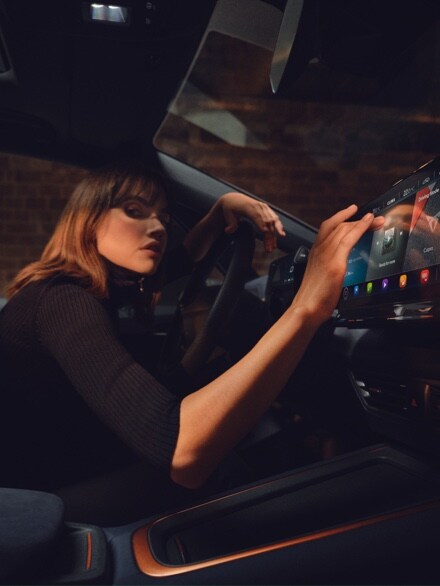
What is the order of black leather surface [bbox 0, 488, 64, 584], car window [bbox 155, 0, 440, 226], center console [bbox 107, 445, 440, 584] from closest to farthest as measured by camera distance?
black leather surface [bbox 0, 488, 64, 584] < center console [bbox 107, 445, 440, 584] < car window [bbox 155, 0, 440, 226]

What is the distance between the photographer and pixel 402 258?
0.83 m

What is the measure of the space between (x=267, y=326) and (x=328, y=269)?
653 mm

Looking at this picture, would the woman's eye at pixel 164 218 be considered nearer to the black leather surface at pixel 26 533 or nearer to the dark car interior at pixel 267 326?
the dark car interior at pixel 267 326

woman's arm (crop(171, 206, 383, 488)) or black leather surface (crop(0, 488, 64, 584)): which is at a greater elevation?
woman's arm (crop(171, 206, 383, 488))

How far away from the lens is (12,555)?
22.9 inches

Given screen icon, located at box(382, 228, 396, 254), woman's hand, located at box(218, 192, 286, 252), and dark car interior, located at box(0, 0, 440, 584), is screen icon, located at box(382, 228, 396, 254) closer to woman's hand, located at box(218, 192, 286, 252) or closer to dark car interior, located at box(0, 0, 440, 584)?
dark car interior, located at box(0, 0, 440, 584)

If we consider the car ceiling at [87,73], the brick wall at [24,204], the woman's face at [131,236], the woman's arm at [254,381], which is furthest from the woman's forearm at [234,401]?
the brick wall at [24,204]

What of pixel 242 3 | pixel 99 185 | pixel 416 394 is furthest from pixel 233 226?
pixel 416 394

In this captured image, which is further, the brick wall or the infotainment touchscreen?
the brick wall

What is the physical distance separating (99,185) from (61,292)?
342mm

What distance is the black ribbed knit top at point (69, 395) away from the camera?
0.74m

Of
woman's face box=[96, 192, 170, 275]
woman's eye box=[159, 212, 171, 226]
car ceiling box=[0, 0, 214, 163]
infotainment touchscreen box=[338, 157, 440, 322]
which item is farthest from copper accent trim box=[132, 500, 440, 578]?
→ car ceiling box=[0, 0, 214, 163]

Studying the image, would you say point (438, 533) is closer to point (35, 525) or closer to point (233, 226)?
point (35, 525)

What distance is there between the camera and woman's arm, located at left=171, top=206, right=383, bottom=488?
0.72m
